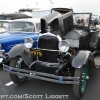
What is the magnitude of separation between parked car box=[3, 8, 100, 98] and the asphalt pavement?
0.68 ft

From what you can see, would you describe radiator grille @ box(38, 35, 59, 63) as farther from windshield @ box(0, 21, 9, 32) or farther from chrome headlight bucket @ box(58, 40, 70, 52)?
windshield @ box(0, 21, 9, 32)

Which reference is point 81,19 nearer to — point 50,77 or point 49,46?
point 49,46

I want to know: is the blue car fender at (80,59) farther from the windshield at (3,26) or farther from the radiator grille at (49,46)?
the windshield at (3,26)

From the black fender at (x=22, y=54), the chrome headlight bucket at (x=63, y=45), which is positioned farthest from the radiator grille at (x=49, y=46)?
the black fender at (x=22, y=54)

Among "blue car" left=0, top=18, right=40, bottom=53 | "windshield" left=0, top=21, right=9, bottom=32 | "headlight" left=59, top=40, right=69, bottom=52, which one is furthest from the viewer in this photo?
"windshield" left=0, top=21, right=9, bottom=32

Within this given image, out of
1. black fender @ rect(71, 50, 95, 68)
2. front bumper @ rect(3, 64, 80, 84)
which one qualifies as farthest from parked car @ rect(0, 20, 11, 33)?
black fender @ rect(71, 50, 95, 68)

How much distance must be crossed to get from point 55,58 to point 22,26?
3.18 meters

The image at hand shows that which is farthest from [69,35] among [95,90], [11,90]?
[11,90]

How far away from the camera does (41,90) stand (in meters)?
4.06

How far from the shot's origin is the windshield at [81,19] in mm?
5422

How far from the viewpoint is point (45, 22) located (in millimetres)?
4629

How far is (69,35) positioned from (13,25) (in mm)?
2933

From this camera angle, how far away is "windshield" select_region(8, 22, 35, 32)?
21.3 ft

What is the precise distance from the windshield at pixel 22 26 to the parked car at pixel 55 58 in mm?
1533
